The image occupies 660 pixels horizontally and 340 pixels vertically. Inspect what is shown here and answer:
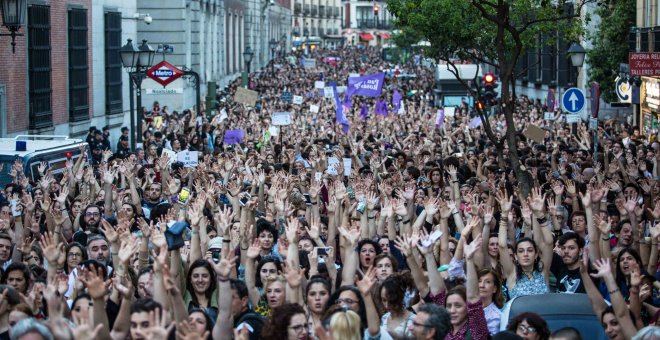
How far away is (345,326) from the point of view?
7.87 m

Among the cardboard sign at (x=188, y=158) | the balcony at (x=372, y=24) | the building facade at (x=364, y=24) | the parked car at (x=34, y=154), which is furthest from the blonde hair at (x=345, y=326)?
the balcony at (x=372, y=24)

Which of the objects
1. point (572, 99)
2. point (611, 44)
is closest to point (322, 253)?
point (572, 99)

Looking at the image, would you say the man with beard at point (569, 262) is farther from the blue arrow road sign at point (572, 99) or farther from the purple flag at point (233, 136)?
the purple flag at point (233, 136)

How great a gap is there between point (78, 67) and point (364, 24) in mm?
158162

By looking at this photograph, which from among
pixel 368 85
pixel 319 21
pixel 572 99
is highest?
pixel 319 21

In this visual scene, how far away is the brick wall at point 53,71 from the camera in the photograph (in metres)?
27.9

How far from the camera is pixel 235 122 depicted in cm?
3497

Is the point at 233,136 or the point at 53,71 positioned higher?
the point at 53,71

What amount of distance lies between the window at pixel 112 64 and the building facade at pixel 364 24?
15134 centimetres

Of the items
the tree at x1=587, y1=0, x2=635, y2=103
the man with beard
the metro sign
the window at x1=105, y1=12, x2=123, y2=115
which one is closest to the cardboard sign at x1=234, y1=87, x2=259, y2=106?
the window at x1=105, y1=12, x2=123, y2=115

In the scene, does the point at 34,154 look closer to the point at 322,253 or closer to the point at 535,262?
the point at 322,253

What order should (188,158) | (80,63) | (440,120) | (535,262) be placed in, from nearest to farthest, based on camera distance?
(535,262), (188,158), (440,120), (80,63)

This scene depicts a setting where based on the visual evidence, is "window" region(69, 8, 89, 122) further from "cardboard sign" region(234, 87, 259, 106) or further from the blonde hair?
the blonde hair

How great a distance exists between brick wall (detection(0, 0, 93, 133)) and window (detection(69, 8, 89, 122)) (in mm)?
210
